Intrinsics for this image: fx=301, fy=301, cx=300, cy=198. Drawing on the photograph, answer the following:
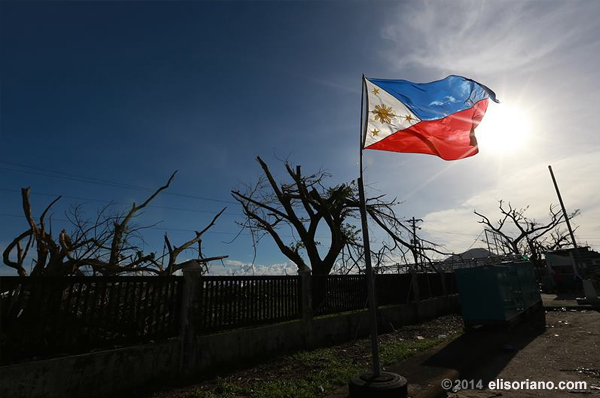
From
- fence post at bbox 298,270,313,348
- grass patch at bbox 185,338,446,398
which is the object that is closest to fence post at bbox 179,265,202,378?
grass patch at bbox 185,338,446,398

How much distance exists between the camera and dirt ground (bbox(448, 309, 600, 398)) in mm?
4695

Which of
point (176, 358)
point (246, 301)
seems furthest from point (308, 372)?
point (176, 358)

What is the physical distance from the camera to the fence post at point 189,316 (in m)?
5.30

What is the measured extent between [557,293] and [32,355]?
27110mm

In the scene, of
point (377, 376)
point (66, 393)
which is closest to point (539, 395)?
point (377, 376)

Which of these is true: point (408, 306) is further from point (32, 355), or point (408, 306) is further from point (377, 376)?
point (32, 355)

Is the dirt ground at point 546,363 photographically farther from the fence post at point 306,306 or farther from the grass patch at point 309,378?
the fence post at point 306,306

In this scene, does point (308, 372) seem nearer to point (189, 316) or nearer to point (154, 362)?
point (189, 316)

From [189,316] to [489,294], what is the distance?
804 cm

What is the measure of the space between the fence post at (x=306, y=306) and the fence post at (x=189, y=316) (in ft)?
9.23

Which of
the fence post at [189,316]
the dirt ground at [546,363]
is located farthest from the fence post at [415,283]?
the fence post at [189,316]

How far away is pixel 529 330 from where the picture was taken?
912 centimetres

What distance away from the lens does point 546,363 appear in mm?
5922

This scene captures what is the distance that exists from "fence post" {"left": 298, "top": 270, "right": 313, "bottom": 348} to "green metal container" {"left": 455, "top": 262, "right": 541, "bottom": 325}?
4.81 metres
